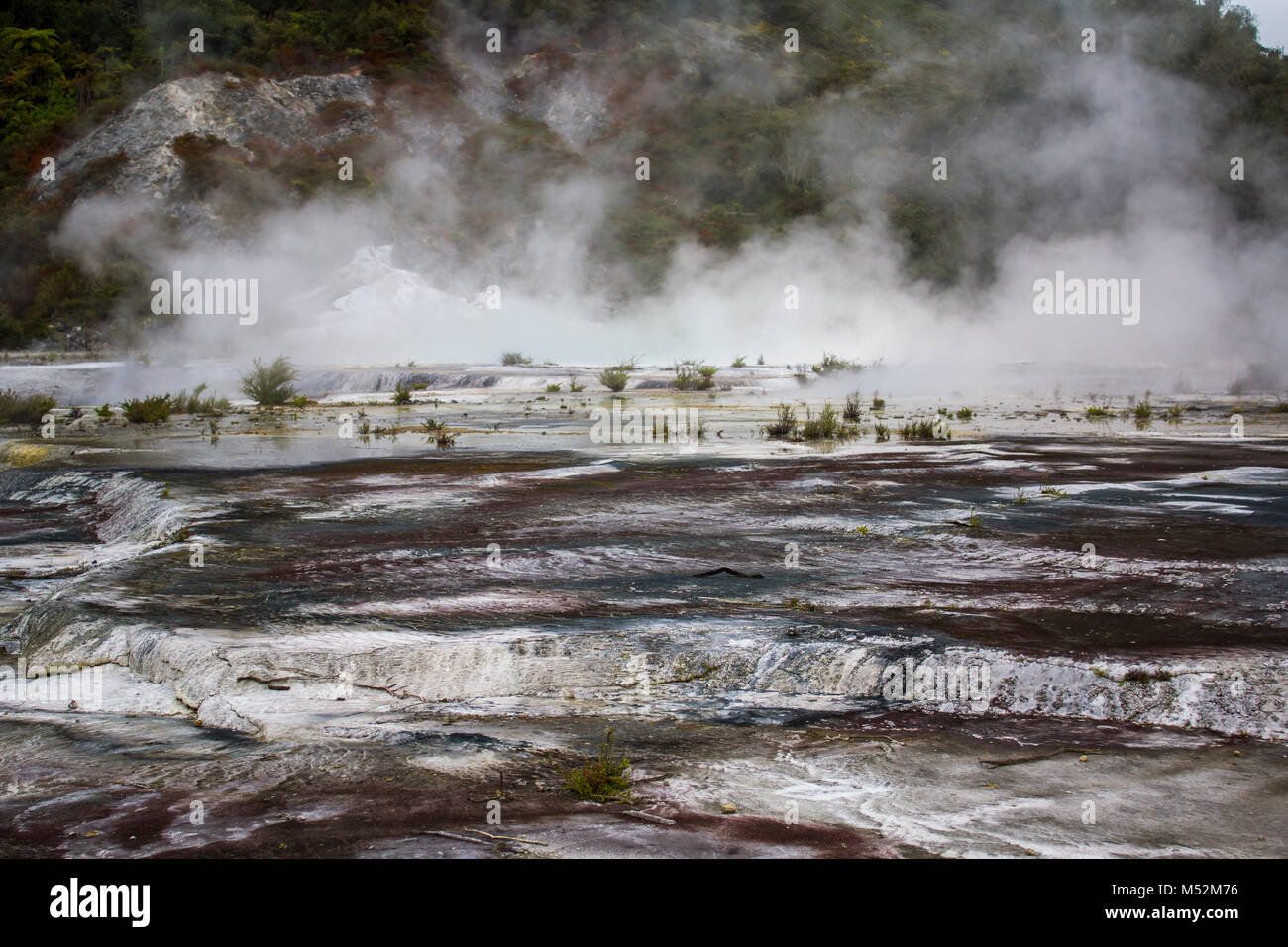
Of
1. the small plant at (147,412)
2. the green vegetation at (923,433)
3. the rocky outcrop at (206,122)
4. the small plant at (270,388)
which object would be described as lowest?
the green vegetation at (923,433)

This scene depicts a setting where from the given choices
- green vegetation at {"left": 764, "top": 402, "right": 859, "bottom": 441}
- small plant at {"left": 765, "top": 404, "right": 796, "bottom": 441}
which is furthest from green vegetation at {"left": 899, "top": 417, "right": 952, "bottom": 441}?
small plant at {"left": 765, "top": 404, "right": 796, "bottom": 441}

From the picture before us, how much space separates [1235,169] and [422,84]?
30811 mm

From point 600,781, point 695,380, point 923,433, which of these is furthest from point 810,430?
point 600,781

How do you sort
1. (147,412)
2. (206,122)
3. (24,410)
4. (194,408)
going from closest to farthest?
(147,412), (24,410), (194,408), (206,122)

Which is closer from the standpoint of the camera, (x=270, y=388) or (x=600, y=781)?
(x=600, y=781)

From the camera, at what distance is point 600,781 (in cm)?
331

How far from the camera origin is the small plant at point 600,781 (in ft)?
10.7

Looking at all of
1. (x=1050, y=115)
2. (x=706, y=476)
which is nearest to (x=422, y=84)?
(x=1050, y=115)

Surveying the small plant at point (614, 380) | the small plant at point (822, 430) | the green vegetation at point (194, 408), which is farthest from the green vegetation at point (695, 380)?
the small plant at point (822, 430)

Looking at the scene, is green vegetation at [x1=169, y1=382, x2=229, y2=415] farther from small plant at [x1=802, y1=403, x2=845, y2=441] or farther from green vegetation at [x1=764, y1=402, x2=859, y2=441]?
small plant at [x1=802, y1=403, x2=845, y2=441]

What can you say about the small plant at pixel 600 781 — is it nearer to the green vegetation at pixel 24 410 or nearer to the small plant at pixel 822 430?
the small plant at pixel 822 430

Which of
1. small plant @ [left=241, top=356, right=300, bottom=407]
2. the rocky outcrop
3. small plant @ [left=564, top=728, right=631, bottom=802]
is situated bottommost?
small plant @ [left=564, top=728, right=631, bottom=802]

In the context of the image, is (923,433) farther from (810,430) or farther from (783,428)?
(783,428)

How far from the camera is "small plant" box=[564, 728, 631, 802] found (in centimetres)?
326
